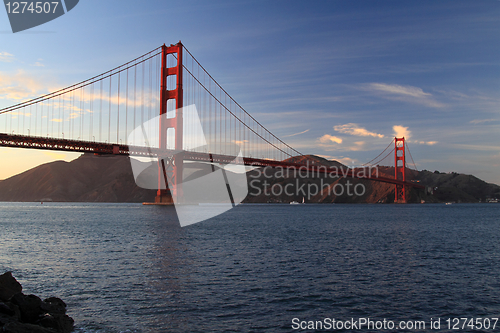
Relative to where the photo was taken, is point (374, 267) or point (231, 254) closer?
point (374, 267)

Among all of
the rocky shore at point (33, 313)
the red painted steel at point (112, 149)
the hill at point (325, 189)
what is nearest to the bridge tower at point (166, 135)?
the red painted steel at point (112, 149)

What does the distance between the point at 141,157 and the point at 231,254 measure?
4601 centimetres

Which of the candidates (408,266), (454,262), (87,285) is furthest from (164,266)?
(454,262)

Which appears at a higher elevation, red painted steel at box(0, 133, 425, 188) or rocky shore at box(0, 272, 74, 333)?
red painted steel at box(0, 133, 425, 188)

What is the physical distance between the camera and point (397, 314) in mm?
8602

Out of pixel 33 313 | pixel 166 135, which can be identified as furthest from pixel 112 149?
pixel 33 313

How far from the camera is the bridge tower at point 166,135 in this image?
2387 inches

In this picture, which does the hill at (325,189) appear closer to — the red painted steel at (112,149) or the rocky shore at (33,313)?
the red painted steel at (112,149)

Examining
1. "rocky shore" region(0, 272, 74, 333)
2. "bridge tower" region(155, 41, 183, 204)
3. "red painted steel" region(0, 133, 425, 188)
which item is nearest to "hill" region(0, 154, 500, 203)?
"red painted steel" region(0, 133, 425, 188)

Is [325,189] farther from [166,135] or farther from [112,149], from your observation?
[112,149]

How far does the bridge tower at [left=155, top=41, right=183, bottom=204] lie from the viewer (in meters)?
60.6

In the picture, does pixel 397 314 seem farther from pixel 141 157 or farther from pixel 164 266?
pixel 141 157

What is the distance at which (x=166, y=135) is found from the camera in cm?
6291

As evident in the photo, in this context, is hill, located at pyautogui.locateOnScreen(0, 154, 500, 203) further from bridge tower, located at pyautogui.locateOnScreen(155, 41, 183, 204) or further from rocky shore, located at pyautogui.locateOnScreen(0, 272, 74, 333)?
rocky shore, located at pyautogui.locateOnScreen(0, 272, 74, 333)
